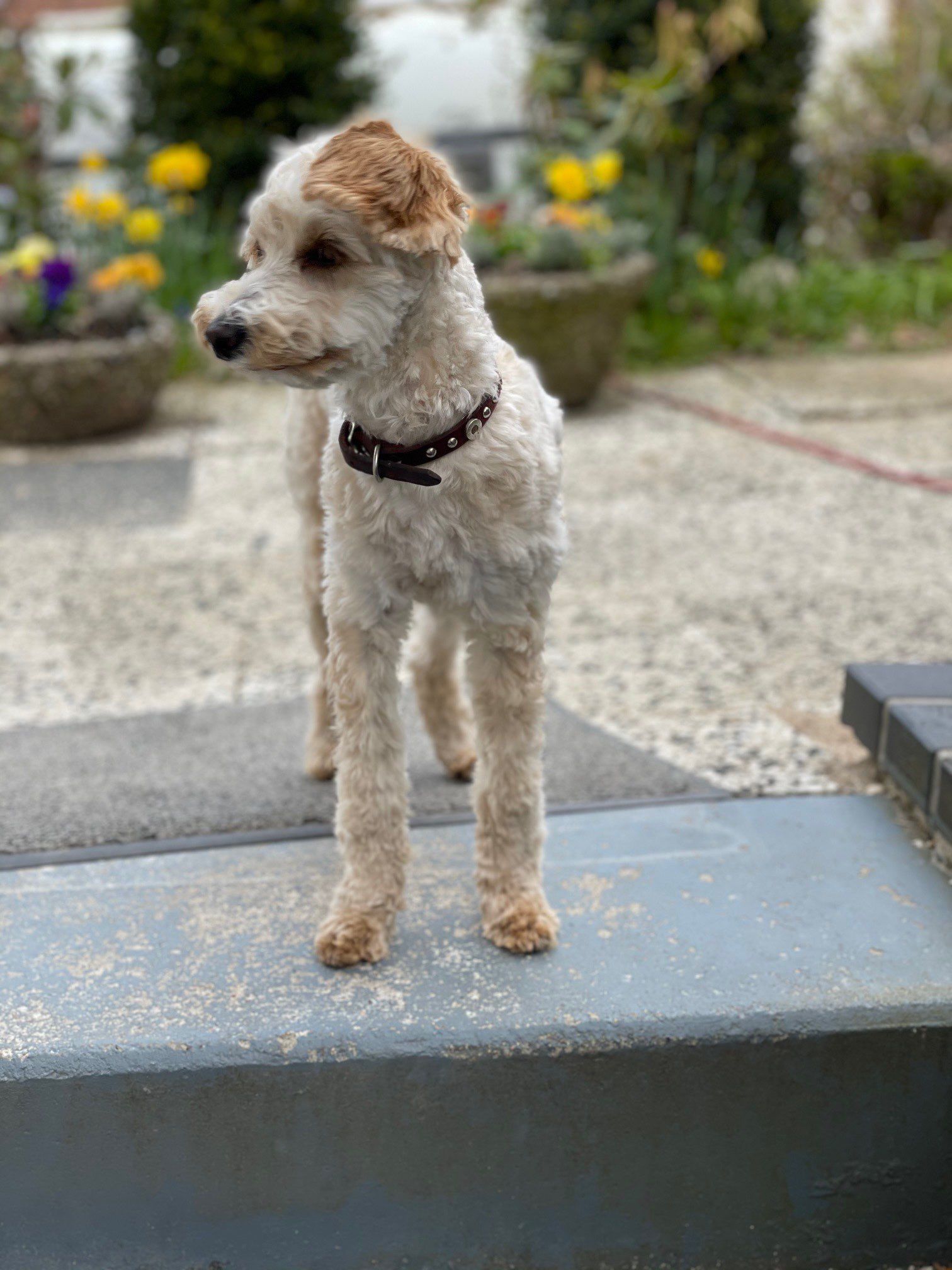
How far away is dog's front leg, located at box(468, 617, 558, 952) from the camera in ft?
7.05

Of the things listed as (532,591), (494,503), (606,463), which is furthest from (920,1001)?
(606,463)

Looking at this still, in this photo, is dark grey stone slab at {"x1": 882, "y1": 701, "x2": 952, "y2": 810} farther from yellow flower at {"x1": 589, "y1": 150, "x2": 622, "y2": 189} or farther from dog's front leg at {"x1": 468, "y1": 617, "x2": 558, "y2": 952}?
yellow flower at {"x1": 589, "y1": 150, "x2": 622, "y2": 189}

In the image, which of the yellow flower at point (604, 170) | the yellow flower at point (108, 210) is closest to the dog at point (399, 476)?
the yellow flower at point (604, 170)

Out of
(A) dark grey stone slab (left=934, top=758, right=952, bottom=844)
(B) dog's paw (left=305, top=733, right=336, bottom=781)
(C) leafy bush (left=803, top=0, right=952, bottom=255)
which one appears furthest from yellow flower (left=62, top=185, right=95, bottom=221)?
(A) dark grey stone slab (left=934, top=758, right=952, bottom=844)

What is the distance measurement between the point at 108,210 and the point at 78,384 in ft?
5.08

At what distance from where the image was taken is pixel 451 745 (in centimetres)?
279

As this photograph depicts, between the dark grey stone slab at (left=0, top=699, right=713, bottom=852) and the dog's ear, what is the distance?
4.18ft

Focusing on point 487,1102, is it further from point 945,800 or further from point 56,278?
point 56,278

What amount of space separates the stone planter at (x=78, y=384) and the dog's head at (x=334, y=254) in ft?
13.2

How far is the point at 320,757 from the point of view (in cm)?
280

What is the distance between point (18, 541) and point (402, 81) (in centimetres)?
542

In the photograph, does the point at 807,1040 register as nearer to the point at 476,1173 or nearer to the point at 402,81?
the point at 476,1173

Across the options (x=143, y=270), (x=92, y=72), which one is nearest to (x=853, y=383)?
(x=143, y=270)

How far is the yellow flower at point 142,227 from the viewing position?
6703 millimetres
